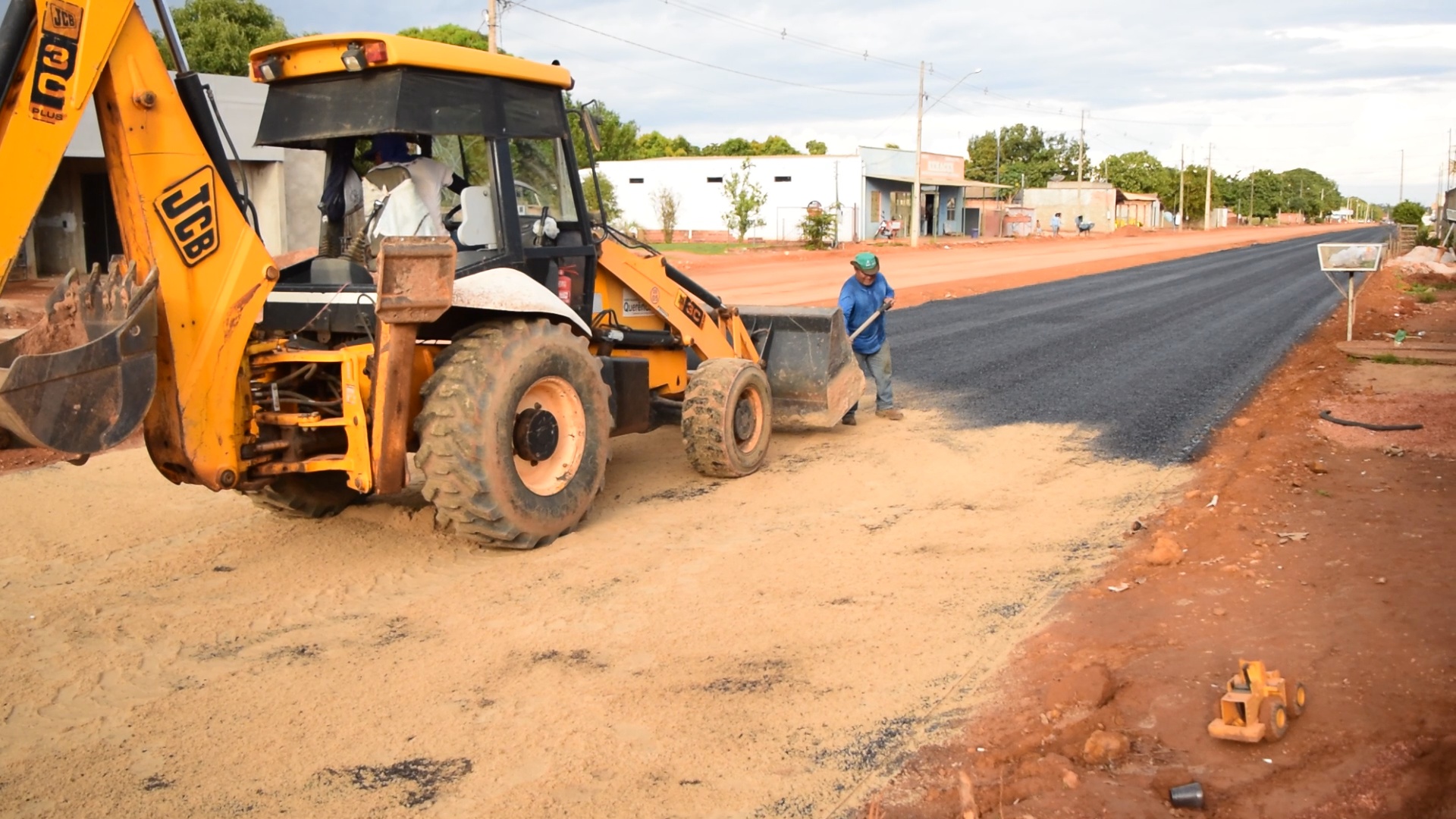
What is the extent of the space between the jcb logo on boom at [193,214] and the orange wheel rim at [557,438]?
1743mm

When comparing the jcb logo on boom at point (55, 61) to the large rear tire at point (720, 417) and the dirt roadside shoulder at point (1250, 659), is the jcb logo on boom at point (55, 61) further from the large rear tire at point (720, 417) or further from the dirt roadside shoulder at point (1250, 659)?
the large rear tire at point (720, 417)

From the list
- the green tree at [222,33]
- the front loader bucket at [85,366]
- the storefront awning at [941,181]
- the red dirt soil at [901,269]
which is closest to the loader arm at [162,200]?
the front loader bucket at [85,366]

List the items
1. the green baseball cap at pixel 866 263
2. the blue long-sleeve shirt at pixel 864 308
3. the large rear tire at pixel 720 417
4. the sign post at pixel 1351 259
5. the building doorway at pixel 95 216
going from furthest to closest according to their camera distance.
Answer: the building doorway at pixel 95 216
the sign post at pixel 1351 259
the blue long-sleeve shirt at pixel 864 308
the green baseball cap at pixel 866 263
the large rear tire at pixel 720 417

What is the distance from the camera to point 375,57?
20.3 ft

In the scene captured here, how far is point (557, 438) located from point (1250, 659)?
367 cm

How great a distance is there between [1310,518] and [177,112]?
6.06 meters

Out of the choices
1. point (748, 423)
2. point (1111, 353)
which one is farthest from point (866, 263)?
point (1111, 353)

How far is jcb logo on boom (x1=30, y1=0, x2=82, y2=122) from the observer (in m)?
4.71

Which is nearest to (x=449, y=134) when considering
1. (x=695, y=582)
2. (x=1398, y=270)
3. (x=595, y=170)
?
(x=595, y=170)

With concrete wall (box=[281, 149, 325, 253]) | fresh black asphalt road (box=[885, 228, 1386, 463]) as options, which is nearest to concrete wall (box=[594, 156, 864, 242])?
fresh black asphalt road (box=[885, 228, 1386, 463])

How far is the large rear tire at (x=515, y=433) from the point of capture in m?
6.07

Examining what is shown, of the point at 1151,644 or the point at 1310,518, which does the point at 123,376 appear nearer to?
the point at 1151,644

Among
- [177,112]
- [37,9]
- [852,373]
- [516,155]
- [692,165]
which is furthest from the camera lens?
[692,165]

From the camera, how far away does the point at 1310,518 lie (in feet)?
22.2
